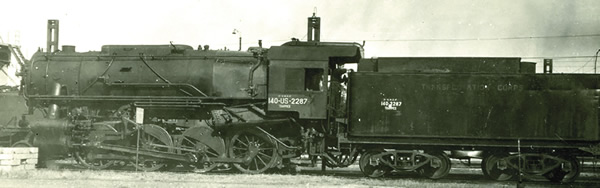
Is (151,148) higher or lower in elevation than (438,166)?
higher

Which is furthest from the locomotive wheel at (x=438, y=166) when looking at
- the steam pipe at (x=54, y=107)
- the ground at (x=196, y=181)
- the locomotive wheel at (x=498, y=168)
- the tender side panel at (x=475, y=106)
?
the steam pipe at (x=54, y=107)

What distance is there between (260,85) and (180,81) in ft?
6.72

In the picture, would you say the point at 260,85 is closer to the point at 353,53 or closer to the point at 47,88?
the point at 353,53

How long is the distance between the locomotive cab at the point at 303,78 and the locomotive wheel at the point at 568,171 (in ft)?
17.3

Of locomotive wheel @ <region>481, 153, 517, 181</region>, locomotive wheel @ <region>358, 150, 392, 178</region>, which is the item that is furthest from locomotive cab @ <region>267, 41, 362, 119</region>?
locomotive wheel @ <region>481, 153, 517, 181</region>

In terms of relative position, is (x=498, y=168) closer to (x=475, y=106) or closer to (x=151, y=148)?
(x=475, y=106)

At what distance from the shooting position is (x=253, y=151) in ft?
45.5

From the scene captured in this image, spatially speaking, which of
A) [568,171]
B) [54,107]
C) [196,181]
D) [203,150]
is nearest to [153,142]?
[203,150]

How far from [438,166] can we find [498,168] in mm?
1359

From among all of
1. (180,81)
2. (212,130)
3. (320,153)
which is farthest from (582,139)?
(180,81)

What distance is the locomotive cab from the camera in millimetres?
13352

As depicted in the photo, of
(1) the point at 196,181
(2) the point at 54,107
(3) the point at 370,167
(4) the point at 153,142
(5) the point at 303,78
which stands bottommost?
(1) the point at 196,181

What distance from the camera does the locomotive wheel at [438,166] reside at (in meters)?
13.3

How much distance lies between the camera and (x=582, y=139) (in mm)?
12594
